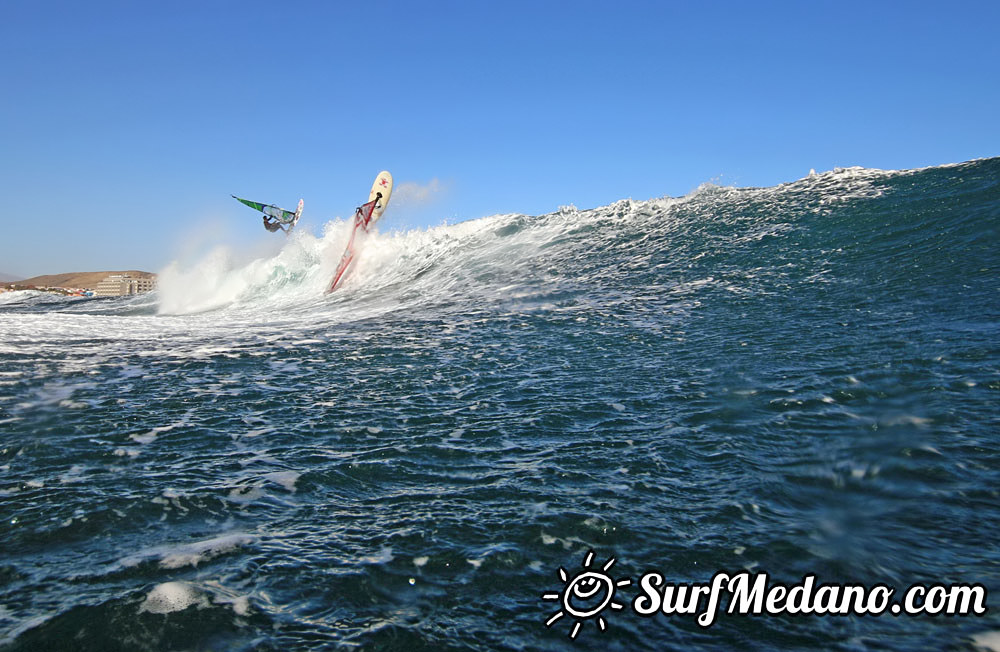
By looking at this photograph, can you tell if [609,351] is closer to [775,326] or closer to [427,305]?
[775,326]

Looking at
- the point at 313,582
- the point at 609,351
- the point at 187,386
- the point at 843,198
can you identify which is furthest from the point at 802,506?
the point at 843,198

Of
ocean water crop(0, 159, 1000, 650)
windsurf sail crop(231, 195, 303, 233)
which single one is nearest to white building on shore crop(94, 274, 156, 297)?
windsurf sail crop(231, 195, 303, 233)

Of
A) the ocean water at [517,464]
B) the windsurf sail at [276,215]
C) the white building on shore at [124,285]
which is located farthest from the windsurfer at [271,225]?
the white building on shore at [124,285]

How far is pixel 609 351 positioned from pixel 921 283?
4.80m

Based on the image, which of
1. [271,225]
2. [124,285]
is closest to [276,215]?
[271,225]

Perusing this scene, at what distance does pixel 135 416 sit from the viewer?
19.1ft

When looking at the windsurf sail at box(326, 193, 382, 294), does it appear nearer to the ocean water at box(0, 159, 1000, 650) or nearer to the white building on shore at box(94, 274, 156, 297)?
the ocean water at box(0, 159, 1000, 650)

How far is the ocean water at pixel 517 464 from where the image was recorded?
109 inches

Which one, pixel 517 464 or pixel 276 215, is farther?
pixel 276 215

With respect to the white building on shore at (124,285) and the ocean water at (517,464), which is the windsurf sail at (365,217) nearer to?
the ocean water at (517,464)

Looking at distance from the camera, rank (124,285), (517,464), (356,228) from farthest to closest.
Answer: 1. (124,285)
2. (356,228)
3. (517,464)

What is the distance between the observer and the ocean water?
9.06 feet

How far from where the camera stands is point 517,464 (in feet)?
15.1

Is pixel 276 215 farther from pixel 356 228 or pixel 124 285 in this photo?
pixel 124 285
